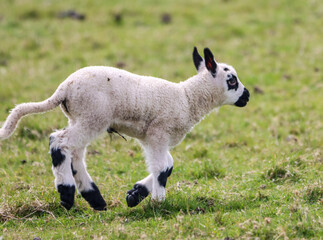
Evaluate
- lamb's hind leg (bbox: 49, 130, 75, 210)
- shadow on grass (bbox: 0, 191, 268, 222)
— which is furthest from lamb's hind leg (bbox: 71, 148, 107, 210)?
lamb's hind leg (bbox: 49, 130, 75, 210)

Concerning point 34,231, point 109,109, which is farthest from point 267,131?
point 34,231

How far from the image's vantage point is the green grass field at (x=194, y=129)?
19.2ft

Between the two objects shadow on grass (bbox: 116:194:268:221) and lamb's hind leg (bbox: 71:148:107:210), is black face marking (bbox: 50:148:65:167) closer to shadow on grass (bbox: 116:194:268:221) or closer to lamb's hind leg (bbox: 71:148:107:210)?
lamb's hind leg (bbox: 71:148:107:210)

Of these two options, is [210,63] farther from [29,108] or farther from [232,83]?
[29,108]

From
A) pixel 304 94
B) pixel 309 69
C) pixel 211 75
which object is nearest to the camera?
pixel 211 75

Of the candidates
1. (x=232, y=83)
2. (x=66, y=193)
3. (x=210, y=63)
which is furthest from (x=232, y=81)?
(x=66, y=193)

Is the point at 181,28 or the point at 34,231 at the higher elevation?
the point at 181,28

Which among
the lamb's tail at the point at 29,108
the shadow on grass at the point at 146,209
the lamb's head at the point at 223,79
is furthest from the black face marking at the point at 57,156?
the lamb's head at the point at 223,79

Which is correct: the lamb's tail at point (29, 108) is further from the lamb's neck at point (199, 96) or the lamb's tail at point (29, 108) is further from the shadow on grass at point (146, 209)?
the lamb's neck at point (199, 96)

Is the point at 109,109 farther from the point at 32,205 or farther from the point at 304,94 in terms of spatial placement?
the point at 304,94

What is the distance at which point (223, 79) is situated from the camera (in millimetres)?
6980

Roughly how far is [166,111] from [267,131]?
4425 millimetres

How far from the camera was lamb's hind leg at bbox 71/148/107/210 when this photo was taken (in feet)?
20.5

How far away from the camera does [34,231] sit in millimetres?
5738
